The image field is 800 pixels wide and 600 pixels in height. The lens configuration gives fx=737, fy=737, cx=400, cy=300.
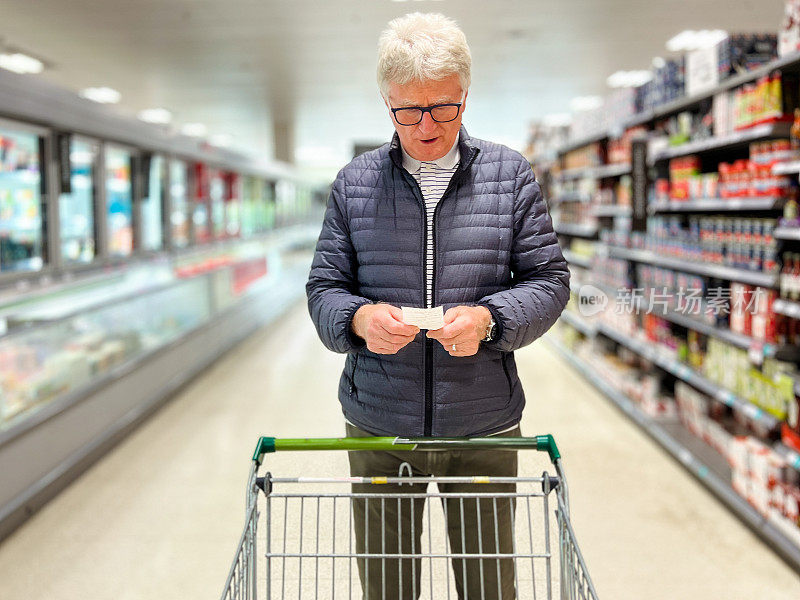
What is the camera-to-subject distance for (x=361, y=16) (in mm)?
7285

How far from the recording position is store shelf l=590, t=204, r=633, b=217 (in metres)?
5.57

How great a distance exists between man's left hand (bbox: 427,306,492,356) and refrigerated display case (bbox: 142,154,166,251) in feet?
19.4

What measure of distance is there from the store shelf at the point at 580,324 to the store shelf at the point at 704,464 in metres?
0.65

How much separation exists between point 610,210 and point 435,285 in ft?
15.1

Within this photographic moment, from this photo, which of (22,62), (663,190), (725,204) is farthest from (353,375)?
(22,62)

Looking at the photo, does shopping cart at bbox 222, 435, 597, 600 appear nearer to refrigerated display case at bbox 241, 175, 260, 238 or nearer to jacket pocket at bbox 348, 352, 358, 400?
jacket pocket at bbox 348, 352, 358, 400

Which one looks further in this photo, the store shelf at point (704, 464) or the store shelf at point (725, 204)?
the store shelf at point (725, 204)

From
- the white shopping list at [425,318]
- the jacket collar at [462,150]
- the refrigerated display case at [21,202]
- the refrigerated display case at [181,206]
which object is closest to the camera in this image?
the white shopping list at [425,318]

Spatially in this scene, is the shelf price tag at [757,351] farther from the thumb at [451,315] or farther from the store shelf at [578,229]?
the store shelf at [578,229]

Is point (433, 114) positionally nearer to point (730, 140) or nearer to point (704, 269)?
point (730, 140)

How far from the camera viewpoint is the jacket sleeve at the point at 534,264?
1565mm

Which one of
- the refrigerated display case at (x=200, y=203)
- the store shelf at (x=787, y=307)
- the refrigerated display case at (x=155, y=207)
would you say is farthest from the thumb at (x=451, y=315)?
the refrigerated display case at (x=200, y=203)

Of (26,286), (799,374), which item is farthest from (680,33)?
(26,286)

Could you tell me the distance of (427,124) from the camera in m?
1.54
